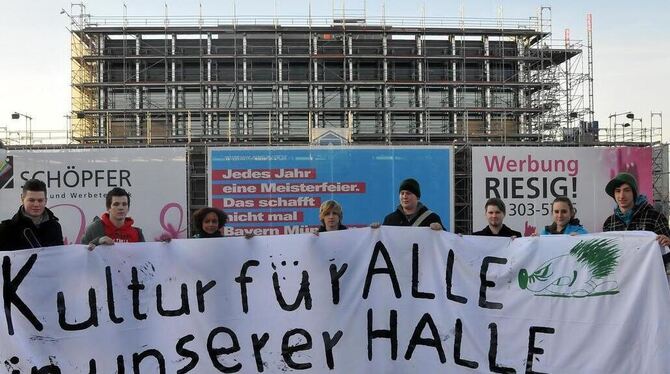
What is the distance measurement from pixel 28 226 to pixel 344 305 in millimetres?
2430

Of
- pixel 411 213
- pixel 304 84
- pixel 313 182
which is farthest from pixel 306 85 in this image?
pixel 411 213

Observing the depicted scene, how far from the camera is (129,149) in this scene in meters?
19.2

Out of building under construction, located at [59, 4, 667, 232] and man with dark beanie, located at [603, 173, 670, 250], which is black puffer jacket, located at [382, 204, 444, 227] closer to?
man with dark beanie, located at [603, 173, 670, 250]

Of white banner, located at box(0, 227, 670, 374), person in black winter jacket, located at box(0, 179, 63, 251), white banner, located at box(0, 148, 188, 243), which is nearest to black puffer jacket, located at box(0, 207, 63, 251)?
person in black winter jacket, located at box(0, 179, 63, 251)

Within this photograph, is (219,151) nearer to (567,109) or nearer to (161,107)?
(161,107)

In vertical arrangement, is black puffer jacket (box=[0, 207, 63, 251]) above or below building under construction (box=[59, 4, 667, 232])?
below

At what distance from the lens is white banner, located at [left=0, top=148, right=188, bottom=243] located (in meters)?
18.4

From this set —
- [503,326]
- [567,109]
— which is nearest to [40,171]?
[503,326]

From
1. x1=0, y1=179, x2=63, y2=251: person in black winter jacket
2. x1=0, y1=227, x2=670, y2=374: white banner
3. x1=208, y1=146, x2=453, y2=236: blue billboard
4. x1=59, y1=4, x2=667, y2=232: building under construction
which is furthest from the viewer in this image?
x1=59, y1=4, x2=667, y2=232: building under construction

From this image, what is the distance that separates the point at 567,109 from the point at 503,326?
94.9ft

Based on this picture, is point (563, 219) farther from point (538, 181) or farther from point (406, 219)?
point (538, 181)

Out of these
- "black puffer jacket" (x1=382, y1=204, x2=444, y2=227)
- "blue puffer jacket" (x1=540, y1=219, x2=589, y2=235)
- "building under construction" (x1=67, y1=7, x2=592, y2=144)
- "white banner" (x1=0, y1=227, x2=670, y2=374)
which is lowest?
"white banner" (x1=0, y1=227, x2=670, y2=374)

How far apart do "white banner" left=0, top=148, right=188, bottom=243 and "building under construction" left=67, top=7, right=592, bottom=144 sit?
1117 centimetres

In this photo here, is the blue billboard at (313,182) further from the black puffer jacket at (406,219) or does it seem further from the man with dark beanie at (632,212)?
the man with dark beanie at (632,212)
